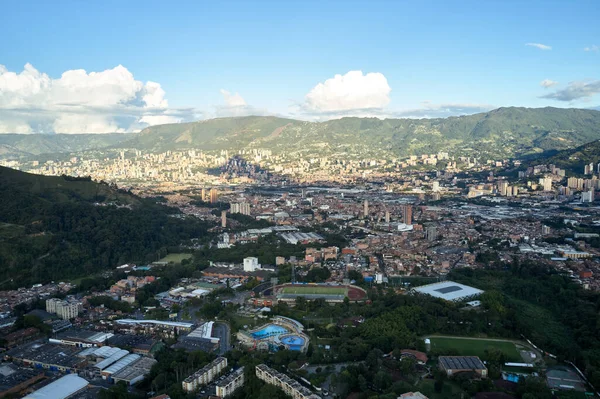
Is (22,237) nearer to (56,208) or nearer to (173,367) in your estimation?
(56,208)

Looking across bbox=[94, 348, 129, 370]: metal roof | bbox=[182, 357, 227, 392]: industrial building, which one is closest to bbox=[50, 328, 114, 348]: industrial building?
bbox=[94, 348, 129, 370]: metal roof

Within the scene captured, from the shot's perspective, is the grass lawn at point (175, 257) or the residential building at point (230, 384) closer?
the residential building at point (230, 384)

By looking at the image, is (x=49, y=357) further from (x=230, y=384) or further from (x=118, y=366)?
(x=230, y=384)

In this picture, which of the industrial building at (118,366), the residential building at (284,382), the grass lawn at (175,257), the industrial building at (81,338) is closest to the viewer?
the residential building at (284,382)

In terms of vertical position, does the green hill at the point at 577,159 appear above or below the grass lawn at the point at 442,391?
above

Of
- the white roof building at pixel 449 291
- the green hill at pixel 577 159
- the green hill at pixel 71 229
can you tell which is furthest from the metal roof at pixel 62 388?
the green hill at pixel 577 159

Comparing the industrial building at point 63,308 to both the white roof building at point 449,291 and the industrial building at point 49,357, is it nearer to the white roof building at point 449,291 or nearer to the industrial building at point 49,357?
the industrial building at point 49,357

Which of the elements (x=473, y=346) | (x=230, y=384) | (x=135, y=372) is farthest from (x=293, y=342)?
(x=473, y=346)
